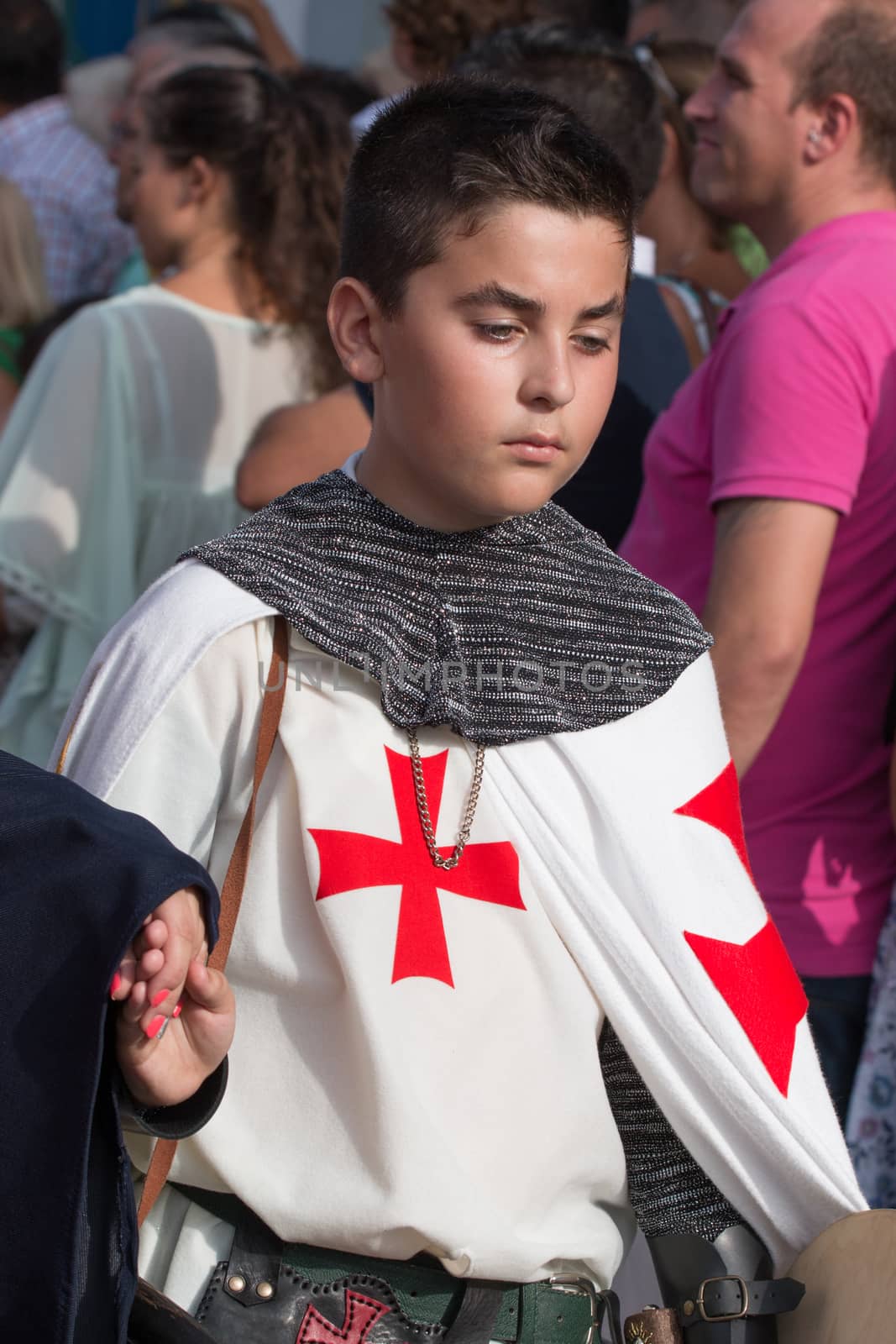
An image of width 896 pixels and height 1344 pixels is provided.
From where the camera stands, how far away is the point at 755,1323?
1.84 metres

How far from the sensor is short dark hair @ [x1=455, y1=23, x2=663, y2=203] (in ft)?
9.99

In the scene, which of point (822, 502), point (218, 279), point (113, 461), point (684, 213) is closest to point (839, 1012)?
point (822, 502)

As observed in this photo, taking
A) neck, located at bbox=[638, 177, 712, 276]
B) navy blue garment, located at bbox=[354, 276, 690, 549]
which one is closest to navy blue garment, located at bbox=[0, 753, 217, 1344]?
navy blue garment, located at bbox=[354, 276, 690, 549]

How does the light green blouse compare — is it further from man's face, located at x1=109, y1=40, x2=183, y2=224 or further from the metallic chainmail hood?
the metallic chainmail hood

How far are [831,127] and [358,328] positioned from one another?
1129mm

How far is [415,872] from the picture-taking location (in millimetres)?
1828

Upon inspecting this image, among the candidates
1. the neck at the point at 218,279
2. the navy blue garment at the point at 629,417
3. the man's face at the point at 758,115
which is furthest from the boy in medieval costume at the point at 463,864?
the neck at the point at 218,279

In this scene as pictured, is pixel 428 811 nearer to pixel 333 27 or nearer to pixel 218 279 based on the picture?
pixel 218 279

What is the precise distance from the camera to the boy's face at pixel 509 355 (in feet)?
5.98

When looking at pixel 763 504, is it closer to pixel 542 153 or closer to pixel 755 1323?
pixel 542 153

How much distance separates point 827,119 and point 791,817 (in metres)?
1.10

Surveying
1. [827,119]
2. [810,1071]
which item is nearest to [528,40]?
[827,119]

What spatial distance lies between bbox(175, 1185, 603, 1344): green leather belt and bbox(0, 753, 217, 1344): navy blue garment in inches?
10.6

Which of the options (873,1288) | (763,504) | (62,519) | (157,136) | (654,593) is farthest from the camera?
(157,136)
